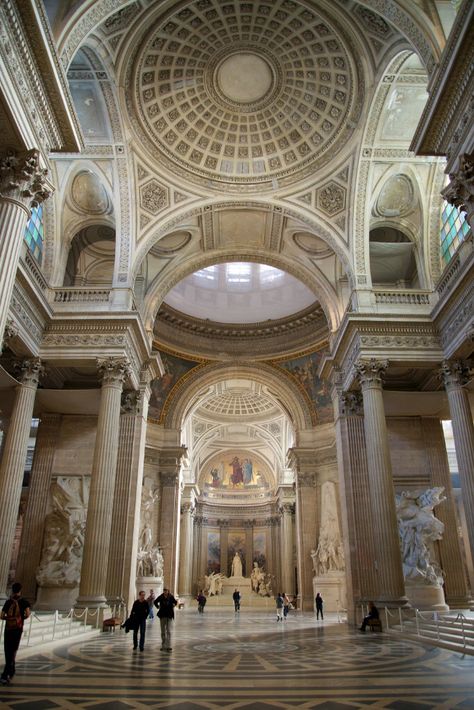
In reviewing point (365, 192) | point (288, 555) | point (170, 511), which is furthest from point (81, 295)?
point (288, 555)

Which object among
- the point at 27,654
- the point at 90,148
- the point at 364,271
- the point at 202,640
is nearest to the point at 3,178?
the point at 27,654

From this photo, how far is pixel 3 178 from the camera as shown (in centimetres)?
821

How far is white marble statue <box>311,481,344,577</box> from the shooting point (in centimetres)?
2598

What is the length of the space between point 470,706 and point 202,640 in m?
A: 8.07

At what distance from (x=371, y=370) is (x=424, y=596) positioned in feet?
23.4

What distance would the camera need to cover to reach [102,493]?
14.1 metres

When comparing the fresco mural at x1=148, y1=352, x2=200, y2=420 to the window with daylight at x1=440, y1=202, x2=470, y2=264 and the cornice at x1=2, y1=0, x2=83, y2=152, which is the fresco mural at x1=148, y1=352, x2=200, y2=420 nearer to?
the window with daylight at x1=440, y1=202, x2=470, y2=264

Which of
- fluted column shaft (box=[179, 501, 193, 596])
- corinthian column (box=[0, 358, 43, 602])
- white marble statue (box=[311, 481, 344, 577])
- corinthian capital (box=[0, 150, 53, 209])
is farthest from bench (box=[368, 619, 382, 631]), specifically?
fluted column shaft (box=[179, 501, 193, 596])

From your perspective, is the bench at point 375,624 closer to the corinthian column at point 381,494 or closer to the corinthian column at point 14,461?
the corinthian column at point 381,494

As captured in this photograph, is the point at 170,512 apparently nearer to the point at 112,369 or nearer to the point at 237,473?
the point at 112,369

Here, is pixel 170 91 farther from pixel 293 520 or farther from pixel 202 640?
pixel 293 520

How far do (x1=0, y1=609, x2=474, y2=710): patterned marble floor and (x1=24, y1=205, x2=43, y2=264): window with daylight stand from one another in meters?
11.9

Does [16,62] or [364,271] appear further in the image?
[364,271]

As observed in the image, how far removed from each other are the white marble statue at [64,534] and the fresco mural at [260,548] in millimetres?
31371
